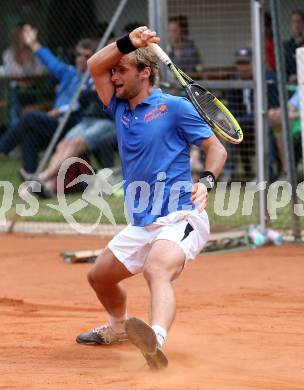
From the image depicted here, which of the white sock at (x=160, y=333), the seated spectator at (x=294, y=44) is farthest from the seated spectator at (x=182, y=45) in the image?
the white sock at (x=160, y=333)

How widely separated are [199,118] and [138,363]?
146cm

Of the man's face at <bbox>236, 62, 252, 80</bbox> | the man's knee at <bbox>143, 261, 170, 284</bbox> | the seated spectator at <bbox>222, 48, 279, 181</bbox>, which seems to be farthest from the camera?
the man's face at <bbox>236, 62, 252, 80</bbox>

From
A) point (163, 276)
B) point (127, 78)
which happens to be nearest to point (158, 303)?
point (163, 276)

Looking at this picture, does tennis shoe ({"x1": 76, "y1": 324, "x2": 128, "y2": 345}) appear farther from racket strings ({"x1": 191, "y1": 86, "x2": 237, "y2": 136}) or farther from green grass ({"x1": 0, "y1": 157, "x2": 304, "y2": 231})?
green grass ({"x1": 0, "y1": 157, "x2": 304, "y2": 231})

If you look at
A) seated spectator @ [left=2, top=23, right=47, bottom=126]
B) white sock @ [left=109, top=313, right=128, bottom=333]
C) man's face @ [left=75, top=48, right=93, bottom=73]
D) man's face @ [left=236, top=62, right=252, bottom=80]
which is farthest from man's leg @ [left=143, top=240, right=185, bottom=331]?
seated spectator @ [left=2, top=23, right=47, bottom=126]

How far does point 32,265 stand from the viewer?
9.75 metres

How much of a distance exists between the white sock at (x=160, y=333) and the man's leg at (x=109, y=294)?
70 cm

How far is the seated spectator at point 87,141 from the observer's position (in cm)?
1289

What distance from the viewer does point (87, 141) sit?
513 inches

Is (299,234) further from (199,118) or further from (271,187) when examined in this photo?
(199,118)

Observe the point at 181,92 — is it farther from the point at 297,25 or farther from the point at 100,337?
the point at 100,337

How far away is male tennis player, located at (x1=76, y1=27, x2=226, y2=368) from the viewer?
578 cm

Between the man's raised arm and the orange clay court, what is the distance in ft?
5.21

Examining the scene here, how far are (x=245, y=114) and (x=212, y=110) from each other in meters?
6.61
